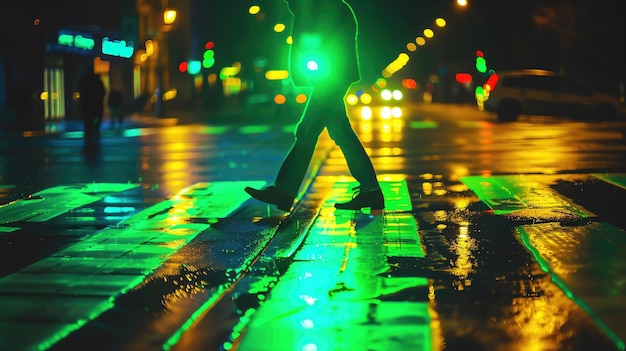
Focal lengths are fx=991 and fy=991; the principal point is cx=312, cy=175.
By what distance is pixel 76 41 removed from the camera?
40688mm

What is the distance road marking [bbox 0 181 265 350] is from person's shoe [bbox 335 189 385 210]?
129cm

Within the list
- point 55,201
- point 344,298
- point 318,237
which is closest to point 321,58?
point 318,237

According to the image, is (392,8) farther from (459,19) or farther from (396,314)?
(396,314)

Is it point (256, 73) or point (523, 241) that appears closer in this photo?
point (523, 241)

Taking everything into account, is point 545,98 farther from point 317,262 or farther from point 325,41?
point 317,262

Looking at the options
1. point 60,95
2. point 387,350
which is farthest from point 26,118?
point 387,350

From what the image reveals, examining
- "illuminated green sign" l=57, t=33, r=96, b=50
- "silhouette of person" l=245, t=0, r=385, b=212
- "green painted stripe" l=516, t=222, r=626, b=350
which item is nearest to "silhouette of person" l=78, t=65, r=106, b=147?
"illuminated green sign" l=57, t=33, r=96, b=50

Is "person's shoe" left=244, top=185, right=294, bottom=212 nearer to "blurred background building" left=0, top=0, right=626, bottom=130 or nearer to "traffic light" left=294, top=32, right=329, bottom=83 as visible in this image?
"traffic light" left=294, top=32, right=329, bottom=83

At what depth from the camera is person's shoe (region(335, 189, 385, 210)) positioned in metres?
10.6

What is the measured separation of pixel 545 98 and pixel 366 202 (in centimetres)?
2801

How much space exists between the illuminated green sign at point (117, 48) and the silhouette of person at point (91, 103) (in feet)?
59.2

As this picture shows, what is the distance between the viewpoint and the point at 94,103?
2619 cm

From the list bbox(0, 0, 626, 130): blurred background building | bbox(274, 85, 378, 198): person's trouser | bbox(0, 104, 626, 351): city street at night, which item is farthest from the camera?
bbox(0, 0, 626, 130): blurred background building

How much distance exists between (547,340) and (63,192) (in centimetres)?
868
